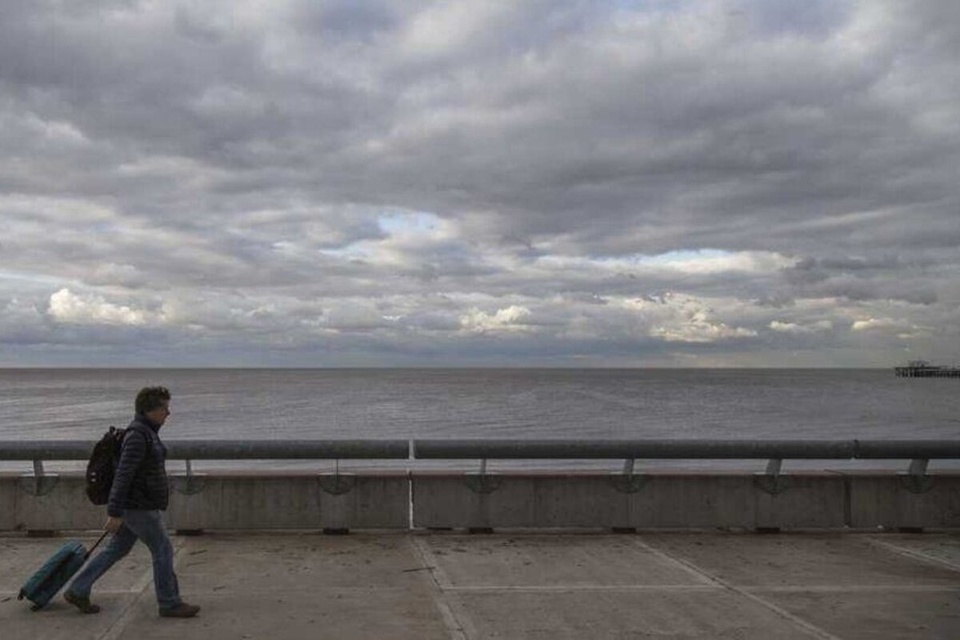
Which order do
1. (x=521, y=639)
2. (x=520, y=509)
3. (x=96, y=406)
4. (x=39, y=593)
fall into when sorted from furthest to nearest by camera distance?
(x=96, y=406), (x=520, y=509), (x=39, y=593), (x=521, y=639)

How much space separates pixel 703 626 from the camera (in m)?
6.08

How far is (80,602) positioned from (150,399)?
1.40 m

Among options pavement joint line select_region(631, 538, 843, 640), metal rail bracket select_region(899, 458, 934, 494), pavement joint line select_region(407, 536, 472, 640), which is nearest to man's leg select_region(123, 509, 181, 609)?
pavement joint line select_region(407, 536, 472, 640)

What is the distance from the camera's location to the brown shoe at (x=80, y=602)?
6.13m

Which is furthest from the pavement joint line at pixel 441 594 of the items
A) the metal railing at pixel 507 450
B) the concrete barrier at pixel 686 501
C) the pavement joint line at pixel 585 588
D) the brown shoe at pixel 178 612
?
the brown shoe at pixel 178 612

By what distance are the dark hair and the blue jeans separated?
0.67 meters

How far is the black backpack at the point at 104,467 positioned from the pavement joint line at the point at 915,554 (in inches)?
266

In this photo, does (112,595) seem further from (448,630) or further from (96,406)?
(96,406)

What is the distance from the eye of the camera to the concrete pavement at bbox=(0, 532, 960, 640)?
5945mm

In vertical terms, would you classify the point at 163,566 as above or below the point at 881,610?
above

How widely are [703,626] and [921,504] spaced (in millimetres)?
4708

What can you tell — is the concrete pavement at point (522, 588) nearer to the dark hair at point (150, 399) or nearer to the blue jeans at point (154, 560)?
the blue jeans at point (154, 560)

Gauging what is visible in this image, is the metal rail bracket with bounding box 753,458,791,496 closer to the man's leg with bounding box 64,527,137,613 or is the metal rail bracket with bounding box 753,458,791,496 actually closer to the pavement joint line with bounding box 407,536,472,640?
the pavement joint line with bounding box 407,536,472,640

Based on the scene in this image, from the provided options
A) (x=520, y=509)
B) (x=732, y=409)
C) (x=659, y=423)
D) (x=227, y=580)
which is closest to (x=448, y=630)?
(x=227, y=580)
